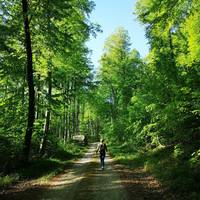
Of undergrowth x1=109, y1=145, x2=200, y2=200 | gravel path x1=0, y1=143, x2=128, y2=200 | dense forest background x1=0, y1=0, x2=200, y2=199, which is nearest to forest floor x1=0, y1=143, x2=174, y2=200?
gravel path x1=0, y1=143, x2=128, y2=200

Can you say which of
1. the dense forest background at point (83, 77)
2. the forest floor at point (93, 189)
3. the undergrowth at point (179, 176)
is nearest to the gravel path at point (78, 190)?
the forest floor at point (93, 189)

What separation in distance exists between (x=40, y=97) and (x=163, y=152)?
8610 millimetres

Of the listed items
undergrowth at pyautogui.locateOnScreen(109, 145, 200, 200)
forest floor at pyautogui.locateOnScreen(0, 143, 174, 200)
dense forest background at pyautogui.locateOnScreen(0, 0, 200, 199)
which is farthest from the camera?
dense forest background at pyautogui.locateOnScreen(0, 0, 200, 199)

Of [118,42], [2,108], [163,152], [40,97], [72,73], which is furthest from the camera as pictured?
[118,42]

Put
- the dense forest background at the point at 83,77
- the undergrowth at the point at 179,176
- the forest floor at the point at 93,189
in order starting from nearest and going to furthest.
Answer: the undergrowth at the point at 179,176 → the forest floor at the point at 93,189 → the dense forest background at the point at 83,77

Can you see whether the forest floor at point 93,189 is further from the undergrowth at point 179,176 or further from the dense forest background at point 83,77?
the dense forest background at point 83,77

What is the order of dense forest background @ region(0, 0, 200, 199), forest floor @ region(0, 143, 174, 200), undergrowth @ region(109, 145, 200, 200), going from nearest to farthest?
1. undergrowth @ region(109, 145, 200, 200)
2. forest floor @ region(0, 143, 174, 200)
3. dense forest background @ region(0, 0, 200, 199)

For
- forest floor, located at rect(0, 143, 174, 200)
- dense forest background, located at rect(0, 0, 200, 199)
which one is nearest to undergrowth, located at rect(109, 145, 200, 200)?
dense forest background, located at rect(0, 0, 200, 199)

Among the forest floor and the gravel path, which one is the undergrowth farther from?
the gravel path

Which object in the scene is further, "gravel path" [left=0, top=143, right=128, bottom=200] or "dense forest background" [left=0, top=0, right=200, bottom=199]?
"dense forest background" [left=0, top=0, right=200, bottom=199]

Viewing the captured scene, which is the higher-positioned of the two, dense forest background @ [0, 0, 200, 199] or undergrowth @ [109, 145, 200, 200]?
dense forest background @ [0, 0, 200, 199]

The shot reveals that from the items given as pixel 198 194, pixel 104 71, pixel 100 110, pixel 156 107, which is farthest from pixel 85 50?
pixel 100 110

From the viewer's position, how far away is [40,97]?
2247cm

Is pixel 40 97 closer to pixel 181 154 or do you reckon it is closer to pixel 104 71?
pixel 181 154
